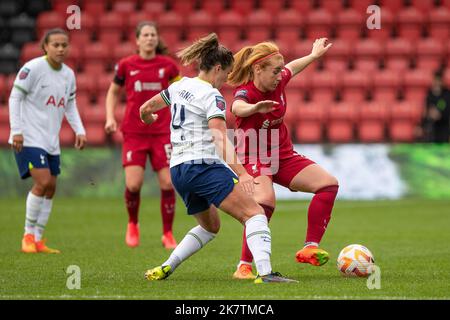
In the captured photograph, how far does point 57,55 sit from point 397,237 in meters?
4.73

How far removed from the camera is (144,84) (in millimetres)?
11250

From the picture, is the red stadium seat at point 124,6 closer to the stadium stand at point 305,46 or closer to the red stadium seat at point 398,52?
the stadium stand at point 305,46

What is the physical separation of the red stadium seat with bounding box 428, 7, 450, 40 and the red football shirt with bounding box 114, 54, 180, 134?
12.0 metres

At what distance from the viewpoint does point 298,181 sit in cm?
831

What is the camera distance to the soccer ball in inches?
319

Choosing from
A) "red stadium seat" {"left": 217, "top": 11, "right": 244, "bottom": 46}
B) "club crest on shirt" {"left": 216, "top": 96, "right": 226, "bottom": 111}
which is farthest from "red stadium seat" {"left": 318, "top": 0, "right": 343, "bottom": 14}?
"club crest on shirt" {"left": 216, "top": 96, "right": 226, "bottom": 111}

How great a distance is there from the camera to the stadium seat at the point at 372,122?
19.9 metres

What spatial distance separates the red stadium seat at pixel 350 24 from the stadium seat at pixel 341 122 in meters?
2.49

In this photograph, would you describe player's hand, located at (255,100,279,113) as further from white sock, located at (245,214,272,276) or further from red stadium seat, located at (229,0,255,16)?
red stadium seat, located at (229,0,255,16)

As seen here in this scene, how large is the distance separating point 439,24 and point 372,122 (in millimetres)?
3544

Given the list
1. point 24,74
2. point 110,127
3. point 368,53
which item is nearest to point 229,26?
point 368,53

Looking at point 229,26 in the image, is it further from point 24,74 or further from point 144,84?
point 24,74

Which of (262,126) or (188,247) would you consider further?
(262,126)
